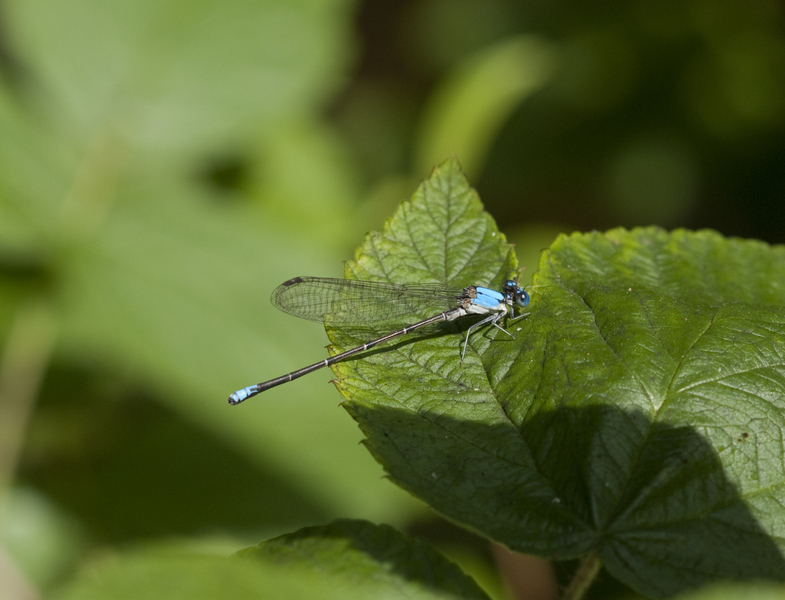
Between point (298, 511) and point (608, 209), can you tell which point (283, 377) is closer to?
point (298, 511)

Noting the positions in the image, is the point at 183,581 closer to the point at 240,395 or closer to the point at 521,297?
the point at 521,297

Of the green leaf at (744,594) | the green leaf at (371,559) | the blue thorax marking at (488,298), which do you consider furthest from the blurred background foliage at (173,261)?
the green leaf at (744,594)

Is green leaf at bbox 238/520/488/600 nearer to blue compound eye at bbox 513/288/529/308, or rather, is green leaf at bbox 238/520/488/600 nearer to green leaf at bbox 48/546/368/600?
green leaf at bbox 48/546/368/600

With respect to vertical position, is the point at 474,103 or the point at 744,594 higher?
the point at 474,103

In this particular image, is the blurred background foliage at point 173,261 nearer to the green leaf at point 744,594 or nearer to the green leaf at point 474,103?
the green leaf at point 474,103

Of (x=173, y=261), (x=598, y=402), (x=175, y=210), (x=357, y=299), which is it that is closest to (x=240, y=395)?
(x=357, y=299)

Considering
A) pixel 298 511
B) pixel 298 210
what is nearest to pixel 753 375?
pixel 298 511

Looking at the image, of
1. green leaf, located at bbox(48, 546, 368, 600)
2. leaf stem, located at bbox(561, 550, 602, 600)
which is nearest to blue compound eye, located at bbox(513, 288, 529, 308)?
leaf stem, located at bbox(561, 550, 602, 600)
